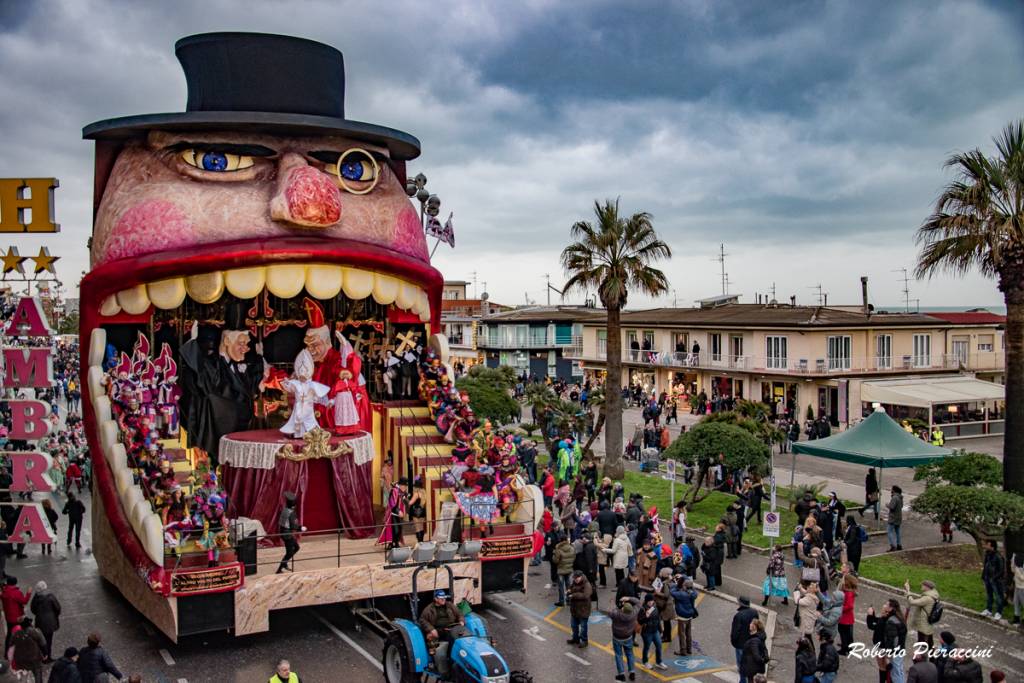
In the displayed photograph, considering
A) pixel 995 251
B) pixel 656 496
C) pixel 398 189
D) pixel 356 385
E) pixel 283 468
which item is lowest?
pixel 656 496

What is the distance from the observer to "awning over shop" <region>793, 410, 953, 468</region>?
1970 cm

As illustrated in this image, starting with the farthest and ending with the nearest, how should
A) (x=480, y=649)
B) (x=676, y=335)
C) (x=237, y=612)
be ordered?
(x=676, y=335), (x=237, y=612), (x=480, y=649)

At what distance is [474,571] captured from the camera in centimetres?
1397

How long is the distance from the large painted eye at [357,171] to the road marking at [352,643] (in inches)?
264

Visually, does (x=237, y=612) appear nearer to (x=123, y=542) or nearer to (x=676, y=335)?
(x=123, y=542)

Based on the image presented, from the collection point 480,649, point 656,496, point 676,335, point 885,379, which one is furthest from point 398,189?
point 676,335

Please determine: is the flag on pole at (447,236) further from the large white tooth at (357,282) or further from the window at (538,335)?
the window at (538,335)

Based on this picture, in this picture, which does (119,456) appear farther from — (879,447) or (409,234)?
(879,447)

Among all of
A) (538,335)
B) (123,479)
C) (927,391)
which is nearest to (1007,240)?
(123,479)

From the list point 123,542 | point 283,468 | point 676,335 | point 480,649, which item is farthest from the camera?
point 676,335

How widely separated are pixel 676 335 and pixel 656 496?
2395cm

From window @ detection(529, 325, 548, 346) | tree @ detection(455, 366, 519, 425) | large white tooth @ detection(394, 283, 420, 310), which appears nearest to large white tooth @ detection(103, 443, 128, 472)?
large white tooth @ detection(394, 283, 420, 310)

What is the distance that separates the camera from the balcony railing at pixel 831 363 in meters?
39.2

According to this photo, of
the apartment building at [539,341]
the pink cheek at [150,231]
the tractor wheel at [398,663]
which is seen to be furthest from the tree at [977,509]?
the apartment building at [539,341]
